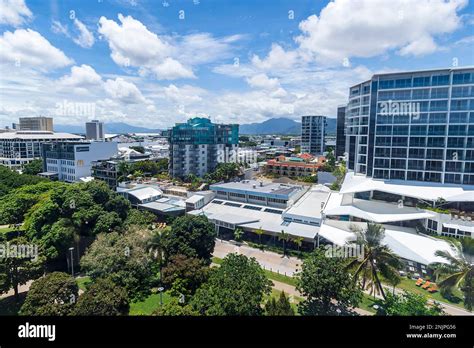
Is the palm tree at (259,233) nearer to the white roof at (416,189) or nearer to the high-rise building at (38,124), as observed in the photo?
the white roof at (416,189)

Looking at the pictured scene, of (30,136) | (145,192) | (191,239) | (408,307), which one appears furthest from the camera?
(30,136)

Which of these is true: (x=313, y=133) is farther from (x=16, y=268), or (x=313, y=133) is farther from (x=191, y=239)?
(x=16, y=268)

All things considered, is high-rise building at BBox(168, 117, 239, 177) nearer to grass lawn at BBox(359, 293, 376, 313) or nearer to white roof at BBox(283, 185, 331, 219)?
white roof at BBox(283, 185, 331, 219)

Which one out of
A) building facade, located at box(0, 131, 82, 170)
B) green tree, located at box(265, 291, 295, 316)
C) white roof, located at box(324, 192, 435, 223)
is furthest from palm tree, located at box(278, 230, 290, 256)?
building facade, located at box(0, 131, 82, 170)

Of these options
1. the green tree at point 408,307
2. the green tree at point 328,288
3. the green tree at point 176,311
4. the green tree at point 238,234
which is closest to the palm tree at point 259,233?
the green tree at point 238,234

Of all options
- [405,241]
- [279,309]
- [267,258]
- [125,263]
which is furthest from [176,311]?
[405,241]

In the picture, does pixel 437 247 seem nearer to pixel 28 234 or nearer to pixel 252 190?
pixel 252 190
